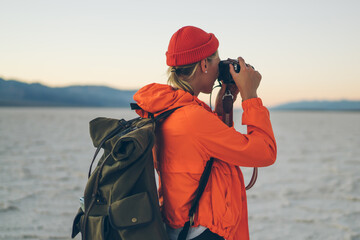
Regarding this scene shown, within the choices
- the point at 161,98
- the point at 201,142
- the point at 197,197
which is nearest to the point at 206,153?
the point at 201,142

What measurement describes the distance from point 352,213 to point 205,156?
181 inches

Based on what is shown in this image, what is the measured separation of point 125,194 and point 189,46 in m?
0.73

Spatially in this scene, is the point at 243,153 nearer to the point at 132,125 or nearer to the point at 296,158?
the point at 132,125

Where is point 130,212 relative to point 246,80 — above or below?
below

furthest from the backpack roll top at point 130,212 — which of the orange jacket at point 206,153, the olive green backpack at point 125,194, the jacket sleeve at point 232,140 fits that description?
the jacket sleeve at point 232,140

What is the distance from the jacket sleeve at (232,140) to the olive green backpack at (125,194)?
0.21 meters

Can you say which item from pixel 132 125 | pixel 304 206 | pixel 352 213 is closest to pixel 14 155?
pixel 304 206

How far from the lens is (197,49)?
160cm

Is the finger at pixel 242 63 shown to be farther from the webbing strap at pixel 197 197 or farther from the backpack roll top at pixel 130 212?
the backpack roll top at pixel 130 212

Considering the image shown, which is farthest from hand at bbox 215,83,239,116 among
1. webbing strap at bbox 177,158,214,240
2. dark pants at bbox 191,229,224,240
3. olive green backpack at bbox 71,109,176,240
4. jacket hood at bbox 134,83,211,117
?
dark pants at bbox 191,229,224,240

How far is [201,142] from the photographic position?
1.47 metres

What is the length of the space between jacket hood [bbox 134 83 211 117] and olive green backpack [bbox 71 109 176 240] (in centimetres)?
10

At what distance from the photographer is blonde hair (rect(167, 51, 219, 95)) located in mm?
1645

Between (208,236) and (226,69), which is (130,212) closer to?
(208,236)
